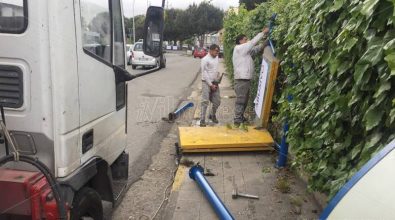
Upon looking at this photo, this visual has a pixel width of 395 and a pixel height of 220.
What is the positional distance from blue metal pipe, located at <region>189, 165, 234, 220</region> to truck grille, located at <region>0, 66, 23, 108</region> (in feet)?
7.79

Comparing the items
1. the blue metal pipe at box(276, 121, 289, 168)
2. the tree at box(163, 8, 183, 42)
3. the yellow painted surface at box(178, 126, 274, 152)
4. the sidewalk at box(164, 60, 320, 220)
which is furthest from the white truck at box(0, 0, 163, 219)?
the tree at box(163, 8, 183, 42)

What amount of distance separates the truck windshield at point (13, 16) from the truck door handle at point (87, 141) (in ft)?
2.80

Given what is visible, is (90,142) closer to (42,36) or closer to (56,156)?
(56,156)

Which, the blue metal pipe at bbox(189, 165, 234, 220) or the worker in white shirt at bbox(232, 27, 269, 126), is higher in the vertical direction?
the worker in white shirt at bbox(232, 27, 269, 126)

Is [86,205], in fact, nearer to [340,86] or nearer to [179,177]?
[340,86]

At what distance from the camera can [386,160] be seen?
54.4 inches

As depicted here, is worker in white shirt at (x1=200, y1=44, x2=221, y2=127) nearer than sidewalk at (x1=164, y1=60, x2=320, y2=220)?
No

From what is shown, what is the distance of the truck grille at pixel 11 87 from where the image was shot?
251 cm

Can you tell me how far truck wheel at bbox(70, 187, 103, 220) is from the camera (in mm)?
2871

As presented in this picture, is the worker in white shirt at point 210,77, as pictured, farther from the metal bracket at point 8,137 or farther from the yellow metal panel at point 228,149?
the metal bracket at point 8,137

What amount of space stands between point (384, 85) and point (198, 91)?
14.6 metres

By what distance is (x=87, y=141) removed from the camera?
121 inches

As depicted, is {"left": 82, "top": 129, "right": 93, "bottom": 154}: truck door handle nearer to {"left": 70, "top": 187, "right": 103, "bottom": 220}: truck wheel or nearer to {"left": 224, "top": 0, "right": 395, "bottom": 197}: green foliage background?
{"left": 70, "top": 187, "right": 103, "bottom": 220}: truck wheel

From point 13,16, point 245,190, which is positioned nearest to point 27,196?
point 13,16
